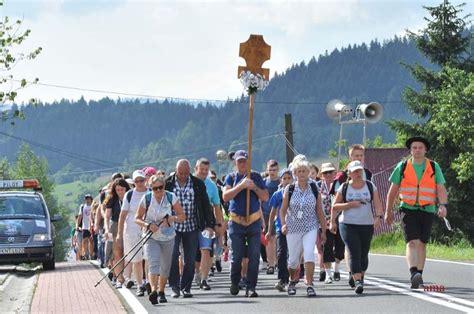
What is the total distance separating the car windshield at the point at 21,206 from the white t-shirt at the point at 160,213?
35.1 ft

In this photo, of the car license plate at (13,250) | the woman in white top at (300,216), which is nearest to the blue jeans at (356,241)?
the woman in white top at (300,216)

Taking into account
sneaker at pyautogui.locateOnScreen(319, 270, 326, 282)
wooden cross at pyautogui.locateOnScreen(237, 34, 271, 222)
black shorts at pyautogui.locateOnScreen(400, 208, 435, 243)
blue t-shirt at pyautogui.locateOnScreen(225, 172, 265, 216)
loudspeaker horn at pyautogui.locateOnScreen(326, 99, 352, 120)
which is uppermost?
loudspeaker horn at pyautogui.locateOnScreen(326, 99, 352, 120)

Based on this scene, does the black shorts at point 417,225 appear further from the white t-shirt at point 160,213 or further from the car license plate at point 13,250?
the car license plate at point 13,250

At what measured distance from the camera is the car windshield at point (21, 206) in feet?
79.5

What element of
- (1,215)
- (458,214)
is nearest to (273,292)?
(1,215)

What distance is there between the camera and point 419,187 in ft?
46.7

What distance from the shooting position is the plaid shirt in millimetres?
14695

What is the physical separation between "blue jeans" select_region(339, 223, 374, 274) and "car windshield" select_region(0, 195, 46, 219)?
1128 cm

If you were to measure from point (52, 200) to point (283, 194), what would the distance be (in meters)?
127

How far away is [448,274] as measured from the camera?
16531 mm

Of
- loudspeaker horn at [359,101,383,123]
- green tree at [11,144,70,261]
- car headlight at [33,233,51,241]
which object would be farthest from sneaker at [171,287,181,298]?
green tree at [11,144,70,261]

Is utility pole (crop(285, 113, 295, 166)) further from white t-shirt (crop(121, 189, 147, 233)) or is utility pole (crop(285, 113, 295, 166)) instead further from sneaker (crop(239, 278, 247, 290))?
white t-shirt (crop(121, 189, 147, 233))

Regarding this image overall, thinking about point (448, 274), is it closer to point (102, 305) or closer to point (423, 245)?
point (423, 245)

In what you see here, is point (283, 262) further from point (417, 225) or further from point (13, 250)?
point (13, 250)
